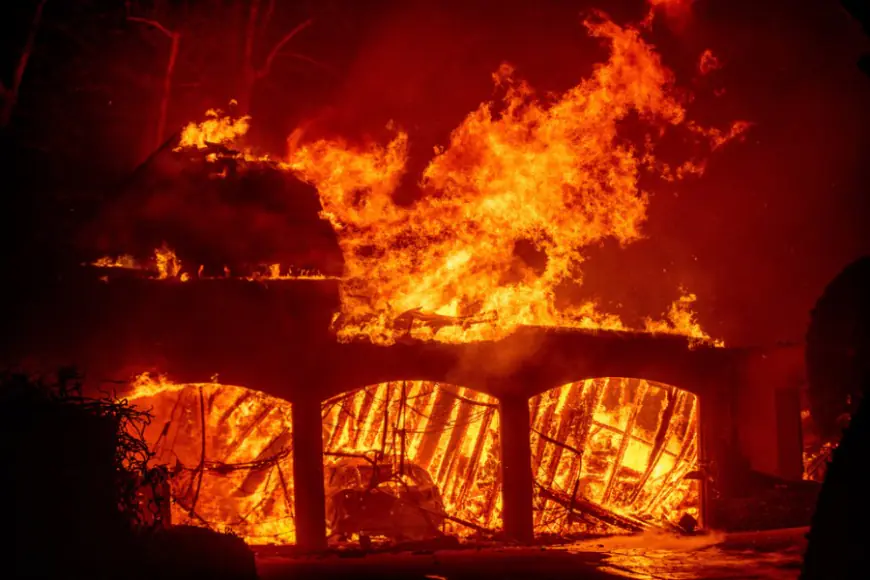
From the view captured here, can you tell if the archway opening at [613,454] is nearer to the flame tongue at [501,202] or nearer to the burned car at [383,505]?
the flame tongue at [501,202]

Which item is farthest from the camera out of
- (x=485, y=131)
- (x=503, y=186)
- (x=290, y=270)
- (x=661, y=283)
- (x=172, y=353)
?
(x=661, y=283)

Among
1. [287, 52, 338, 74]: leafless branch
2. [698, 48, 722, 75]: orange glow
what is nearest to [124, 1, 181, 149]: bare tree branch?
[287, 52, 338, 74]: leafless branch

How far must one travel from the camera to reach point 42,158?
23.0 metres

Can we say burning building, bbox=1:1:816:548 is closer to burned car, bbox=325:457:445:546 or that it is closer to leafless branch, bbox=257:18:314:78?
burned car, bbox=325:457:445:546

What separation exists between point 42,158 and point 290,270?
1043 centimetres

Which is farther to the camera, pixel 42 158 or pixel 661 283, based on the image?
pixel 661 283

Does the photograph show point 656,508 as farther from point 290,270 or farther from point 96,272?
point 96,272

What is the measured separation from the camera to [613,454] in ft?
75.8

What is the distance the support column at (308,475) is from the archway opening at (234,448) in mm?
2885

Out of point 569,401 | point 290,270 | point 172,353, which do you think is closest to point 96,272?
point 172,353

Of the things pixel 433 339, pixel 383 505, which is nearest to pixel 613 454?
pixel 383 505

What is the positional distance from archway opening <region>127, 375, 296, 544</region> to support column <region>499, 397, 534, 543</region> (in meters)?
5.15

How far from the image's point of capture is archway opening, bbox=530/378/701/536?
20.5 metres

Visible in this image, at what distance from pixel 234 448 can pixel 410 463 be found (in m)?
4.47
